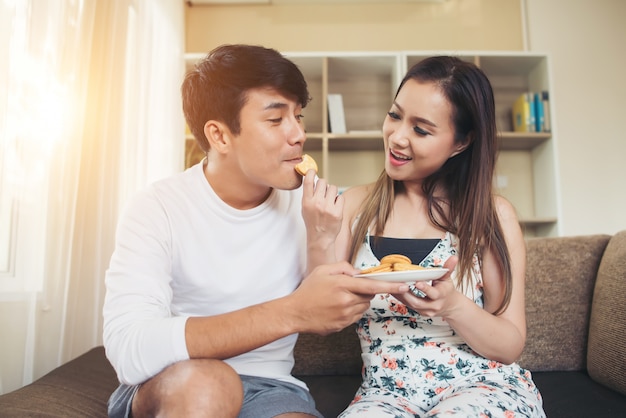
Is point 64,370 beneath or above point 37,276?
beneath

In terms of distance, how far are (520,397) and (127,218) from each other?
1011 mm

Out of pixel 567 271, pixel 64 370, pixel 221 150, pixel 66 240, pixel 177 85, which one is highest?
pixel 177 85

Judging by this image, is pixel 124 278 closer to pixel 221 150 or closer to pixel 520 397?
pixel 221 150

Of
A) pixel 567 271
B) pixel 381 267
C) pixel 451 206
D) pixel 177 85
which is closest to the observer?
pixel 381 267

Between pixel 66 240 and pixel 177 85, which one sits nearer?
pixel 66 240

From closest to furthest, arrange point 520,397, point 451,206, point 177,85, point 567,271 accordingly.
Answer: point 520,397 < point 451,206 < point 567,271 < point 177,85

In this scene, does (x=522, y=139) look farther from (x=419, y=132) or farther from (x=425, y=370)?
(x=425, y=370)

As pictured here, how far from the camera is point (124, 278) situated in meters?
1.07

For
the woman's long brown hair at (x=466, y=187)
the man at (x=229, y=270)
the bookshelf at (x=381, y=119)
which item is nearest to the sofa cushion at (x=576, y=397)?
the woman's long brown hair at (x=466, y=187)

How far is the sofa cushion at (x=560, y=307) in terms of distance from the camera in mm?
1592

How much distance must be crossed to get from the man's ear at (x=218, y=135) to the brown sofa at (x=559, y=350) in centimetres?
74

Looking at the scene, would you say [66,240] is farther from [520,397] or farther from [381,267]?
[520,397]

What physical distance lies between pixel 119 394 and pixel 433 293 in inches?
29.5

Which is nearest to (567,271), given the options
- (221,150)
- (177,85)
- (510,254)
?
(510,254)
